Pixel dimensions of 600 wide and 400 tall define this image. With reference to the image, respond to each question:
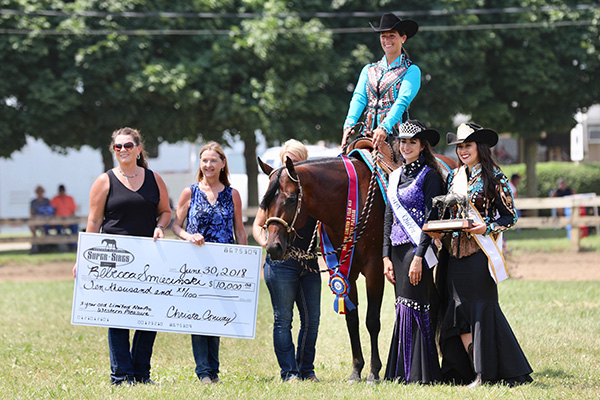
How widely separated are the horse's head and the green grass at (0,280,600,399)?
1.21 metres

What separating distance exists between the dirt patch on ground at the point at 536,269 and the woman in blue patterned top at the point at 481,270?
8.80 meters

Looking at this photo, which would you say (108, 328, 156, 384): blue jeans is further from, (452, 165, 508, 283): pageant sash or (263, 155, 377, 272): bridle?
(452, 165, 508, 283): pageant sash

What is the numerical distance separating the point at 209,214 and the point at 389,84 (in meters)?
1.99

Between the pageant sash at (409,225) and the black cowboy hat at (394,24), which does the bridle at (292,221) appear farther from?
the black cowboy hat at (394,24)

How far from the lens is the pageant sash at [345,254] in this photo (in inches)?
257

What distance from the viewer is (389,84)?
710 cm

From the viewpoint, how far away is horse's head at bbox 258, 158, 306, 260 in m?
6.04

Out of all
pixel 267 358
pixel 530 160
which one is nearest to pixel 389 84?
pixel 267 358

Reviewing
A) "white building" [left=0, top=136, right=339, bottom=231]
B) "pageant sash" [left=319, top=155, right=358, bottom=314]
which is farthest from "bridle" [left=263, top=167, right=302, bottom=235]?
"white building" [left=0, top=136, right=339, bottom=231]

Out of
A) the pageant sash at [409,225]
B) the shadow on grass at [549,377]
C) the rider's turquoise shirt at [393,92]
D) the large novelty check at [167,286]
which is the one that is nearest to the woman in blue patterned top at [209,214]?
the large novelty check at [167,286]

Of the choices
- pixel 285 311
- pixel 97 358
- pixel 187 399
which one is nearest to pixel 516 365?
pixel 285 311

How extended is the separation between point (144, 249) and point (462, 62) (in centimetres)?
2071

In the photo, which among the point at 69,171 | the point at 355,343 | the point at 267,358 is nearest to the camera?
the point at 355,343

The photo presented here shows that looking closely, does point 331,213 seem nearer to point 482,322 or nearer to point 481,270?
point 481,270
